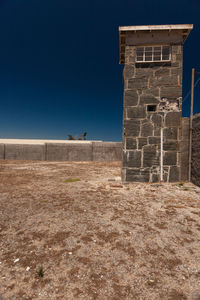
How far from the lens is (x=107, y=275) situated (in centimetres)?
178

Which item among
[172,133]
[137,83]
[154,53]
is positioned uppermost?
[154,53]

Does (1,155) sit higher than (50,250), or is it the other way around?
(1,155)

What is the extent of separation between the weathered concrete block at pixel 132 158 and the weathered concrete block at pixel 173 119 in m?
1.94

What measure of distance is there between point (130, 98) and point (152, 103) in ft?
3.50

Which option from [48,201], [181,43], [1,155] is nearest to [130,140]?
[48,201]

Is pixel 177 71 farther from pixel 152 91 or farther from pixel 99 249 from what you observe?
pixel 99 249

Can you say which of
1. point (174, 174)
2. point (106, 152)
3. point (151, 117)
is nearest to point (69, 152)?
point (106, 152)

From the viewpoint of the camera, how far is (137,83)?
21.1ft

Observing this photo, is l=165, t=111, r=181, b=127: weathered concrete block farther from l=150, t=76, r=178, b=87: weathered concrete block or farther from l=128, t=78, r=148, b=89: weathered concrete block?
l=128, t=78, r=148, b=89: weathered concrete block

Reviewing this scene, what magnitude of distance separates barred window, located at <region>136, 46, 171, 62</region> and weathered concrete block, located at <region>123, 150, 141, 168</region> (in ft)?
14.6

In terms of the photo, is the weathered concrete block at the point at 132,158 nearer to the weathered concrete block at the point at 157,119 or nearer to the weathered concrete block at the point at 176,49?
the weathered concrete block at the point at 157,119

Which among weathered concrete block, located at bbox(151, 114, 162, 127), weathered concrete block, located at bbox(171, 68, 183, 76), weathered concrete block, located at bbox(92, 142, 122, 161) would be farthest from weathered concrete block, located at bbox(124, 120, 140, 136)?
weathered concrete block, located at bbox(92, 142, 122, 161)

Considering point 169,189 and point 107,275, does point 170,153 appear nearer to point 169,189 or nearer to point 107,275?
point 169,189

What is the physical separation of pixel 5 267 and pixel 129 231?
208 cm
